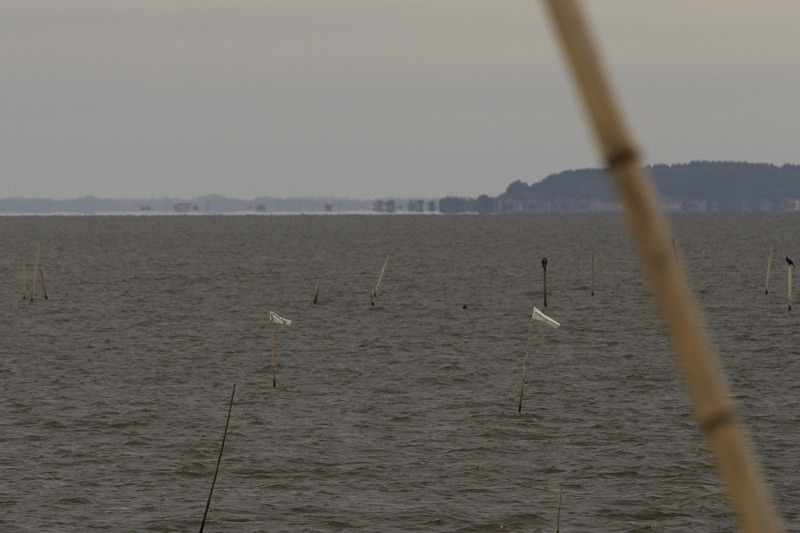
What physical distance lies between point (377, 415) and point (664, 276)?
1395 inches

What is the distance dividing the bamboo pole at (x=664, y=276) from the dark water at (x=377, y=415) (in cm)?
2248

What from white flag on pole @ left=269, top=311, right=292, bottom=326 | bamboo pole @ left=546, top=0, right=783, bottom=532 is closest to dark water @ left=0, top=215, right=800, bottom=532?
white flag on pole @ left=269, top=311, right=292, bottom=326

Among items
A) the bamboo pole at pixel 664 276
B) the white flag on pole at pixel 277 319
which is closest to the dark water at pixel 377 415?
the white flag on pole at pixel 277 319

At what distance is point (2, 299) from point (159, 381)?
47.8 m

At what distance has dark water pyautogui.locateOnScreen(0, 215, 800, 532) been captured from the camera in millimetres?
25516

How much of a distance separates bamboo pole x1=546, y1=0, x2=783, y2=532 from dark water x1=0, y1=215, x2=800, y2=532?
22484mm

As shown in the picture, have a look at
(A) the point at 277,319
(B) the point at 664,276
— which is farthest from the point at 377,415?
(B) the point at 664,276

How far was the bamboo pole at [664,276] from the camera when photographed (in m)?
1.90

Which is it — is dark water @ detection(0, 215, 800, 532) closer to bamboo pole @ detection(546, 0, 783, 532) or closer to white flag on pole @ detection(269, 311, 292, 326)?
white flag on pole @ detection(269, 311, 292, 326)

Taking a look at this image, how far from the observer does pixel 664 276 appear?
1.95 metres

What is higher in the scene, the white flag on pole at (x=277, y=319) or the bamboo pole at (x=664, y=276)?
the bamboo pole at (x=664, y=276)

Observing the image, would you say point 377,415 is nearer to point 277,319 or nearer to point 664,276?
point 277,319

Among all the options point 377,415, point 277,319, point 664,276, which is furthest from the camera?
point 377,415

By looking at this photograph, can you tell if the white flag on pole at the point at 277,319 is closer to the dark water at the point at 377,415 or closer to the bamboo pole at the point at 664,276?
the dark water at the point at 377,415
